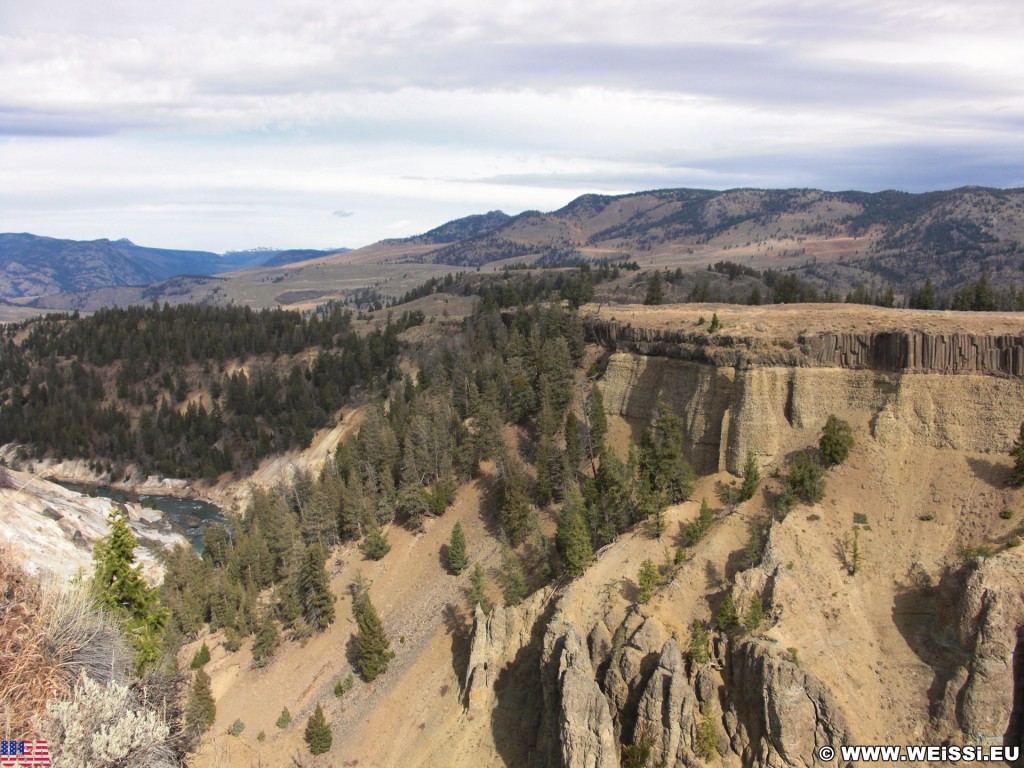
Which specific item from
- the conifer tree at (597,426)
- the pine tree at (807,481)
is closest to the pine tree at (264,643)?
the conifer tree at (597,426)

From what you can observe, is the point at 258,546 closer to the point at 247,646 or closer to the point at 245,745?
the point at 247,646

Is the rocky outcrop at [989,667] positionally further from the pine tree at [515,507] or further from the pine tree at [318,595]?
the pine tree at [318,595]

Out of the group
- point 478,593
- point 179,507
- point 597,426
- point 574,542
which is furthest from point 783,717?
point 179,507

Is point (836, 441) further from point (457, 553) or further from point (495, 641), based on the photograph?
point (457, 553)

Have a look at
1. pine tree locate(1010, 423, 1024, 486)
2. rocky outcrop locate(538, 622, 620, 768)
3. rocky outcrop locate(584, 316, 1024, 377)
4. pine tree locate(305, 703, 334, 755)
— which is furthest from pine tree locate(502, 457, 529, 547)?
pine tree locate(1010, 423, 1024, 486)

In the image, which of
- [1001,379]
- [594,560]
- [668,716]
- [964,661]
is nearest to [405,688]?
[594,560]

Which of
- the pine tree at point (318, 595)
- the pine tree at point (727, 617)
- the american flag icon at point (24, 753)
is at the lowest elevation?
the pine tree at point (318, 595)
